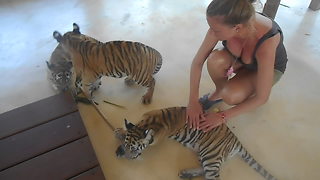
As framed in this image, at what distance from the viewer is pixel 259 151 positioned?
132 centimetres

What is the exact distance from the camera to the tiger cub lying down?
1.16 metres

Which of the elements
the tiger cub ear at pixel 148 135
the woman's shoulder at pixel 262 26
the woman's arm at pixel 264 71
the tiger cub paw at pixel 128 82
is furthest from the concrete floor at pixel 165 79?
the woman's shoulder at pixel 262 26

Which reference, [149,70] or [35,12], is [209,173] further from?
[35,12]

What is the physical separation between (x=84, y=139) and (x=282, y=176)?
813mm

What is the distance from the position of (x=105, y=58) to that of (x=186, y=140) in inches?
19.3

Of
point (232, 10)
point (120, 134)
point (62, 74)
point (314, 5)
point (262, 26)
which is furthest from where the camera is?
point (314, 5)

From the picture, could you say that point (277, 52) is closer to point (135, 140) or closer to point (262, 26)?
point (262, 26)

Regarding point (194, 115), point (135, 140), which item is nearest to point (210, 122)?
point (194, 115)

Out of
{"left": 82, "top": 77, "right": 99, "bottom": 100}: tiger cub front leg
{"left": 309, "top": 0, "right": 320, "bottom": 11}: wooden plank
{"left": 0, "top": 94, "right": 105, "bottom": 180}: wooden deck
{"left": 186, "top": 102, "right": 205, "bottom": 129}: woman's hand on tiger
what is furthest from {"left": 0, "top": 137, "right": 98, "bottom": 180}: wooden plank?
{"left": 309, "top": 0, "right": 320, "bottom": 11}: wooden plank

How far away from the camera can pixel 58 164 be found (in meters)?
1.14

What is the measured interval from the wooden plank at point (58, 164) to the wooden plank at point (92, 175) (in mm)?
16

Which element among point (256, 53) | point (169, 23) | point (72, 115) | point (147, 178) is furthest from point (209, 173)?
point (169, 23)

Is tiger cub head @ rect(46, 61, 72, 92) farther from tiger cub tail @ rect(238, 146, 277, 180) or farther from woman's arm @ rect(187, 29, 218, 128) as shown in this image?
tiger cub tail @ rect(238, 146, 277, 180)

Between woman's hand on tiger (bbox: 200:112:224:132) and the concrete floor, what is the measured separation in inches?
6.7
